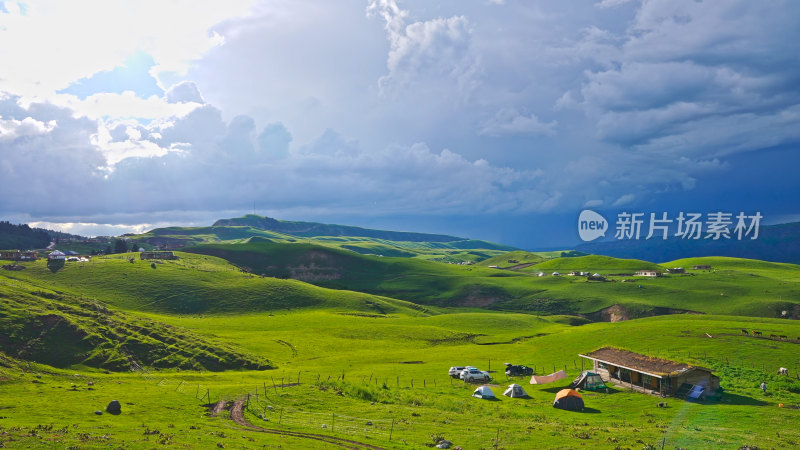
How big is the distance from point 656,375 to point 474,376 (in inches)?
1046

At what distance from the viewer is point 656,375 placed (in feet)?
215

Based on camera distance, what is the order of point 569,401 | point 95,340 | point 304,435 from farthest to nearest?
point 95,340, point 569,401, point 304,435

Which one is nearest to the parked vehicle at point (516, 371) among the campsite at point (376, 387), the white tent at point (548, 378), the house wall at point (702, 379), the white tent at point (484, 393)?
the campsite at point (376, 387)

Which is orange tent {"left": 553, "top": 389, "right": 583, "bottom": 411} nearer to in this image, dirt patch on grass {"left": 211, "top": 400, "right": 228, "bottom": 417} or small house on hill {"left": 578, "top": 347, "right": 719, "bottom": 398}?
small house on hill {"left": 578, "top": 347, "right": 719, "bottom": 398}

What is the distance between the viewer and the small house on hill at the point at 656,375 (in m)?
64.3

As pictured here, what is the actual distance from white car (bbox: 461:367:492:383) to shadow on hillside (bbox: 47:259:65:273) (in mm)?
167616

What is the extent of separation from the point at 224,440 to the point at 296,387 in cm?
2999

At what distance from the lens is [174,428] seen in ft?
153

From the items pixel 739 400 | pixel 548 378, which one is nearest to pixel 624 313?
pixel 548 378

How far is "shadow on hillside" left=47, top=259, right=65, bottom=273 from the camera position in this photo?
614ft

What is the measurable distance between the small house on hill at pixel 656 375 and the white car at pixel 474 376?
16654mm

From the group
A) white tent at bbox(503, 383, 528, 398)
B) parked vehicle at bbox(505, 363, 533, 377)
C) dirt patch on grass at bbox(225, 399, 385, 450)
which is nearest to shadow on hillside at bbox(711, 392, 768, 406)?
white tent at bbox(503, 383, 528, 398)

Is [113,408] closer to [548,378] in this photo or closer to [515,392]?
[515,392]

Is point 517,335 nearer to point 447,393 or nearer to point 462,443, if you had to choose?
point 447,393
